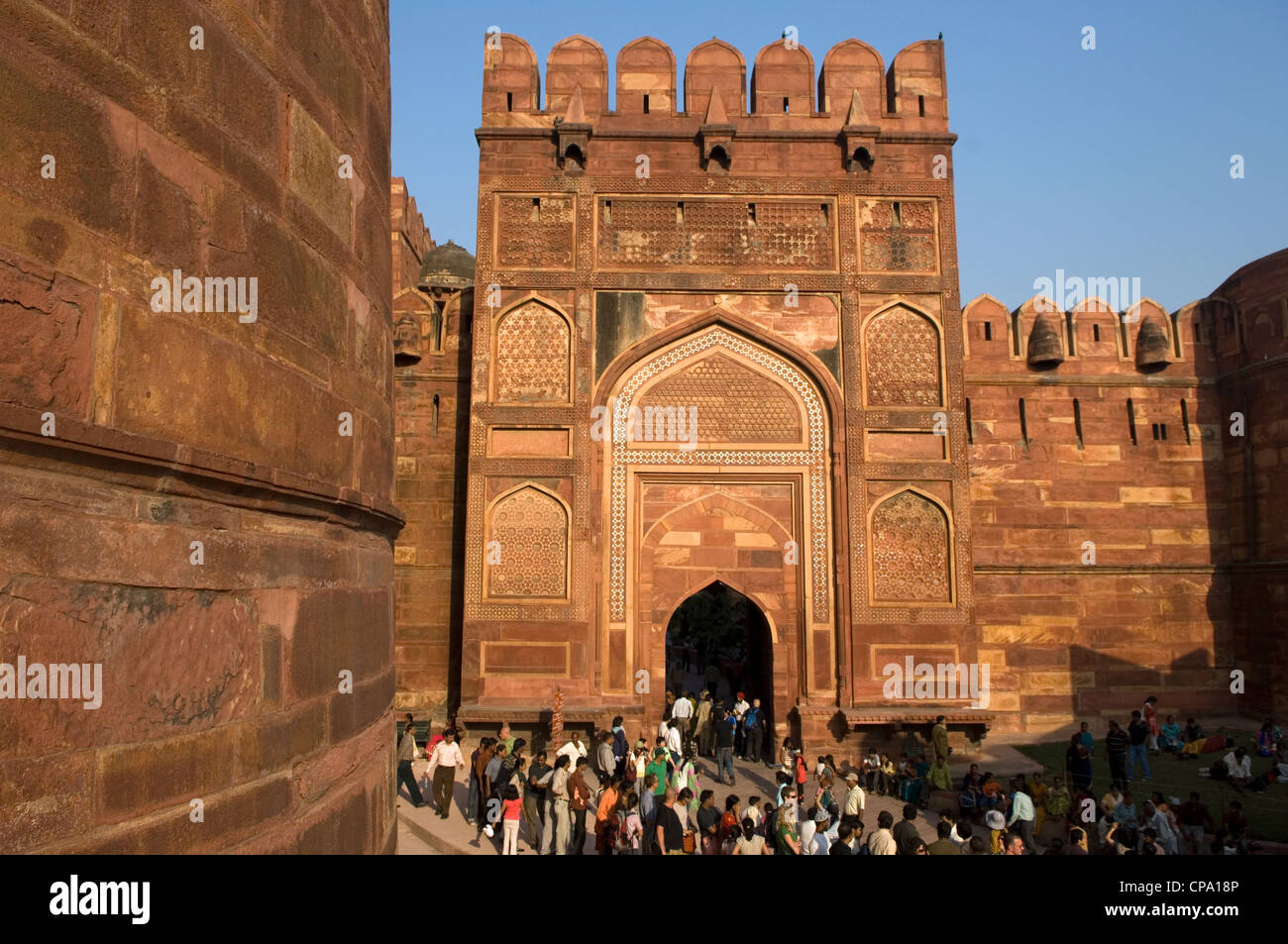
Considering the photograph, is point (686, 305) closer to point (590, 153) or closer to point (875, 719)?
point (590, 153)

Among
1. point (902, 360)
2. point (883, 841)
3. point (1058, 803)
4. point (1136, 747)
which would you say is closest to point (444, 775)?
point (883, 841)

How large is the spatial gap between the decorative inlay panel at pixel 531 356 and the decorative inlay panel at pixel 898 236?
3.91m

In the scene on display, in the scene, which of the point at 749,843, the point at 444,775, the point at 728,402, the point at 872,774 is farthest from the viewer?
the point at 728,402

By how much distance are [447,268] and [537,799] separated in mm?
14998

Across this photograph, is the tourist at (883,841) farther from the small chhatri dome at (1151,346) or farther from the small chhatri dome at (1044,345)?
the small chhatri dome at (1151,346)

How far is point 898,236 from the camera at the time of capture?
37.2 feet

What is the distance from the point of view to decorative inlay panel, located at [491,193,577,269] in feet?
36.6

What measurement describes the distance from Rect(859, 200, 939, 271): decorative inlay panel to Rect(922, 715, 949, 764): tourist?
546 centimetres

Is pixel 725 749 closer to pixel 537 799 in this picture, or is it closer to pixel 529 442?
pixel 537 799

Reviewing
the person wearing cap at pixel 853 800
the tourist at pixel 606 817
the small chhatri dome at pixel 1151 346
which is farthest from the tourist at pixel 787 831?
the small chhatri dome at pixel 1151 346

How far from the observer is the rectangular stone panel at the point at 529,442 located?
10.8 m

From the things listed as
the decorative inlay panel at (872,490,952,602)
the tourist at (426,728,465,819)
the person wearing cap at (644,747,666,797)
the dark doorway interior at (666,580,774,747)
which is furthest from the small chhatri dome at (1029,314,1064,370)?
the tourist at (426,728,465,819)

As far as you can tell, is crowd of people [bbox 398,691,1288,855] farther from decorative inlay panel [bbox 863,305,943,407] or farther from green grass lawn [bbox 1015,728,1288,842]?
decorative inlay panel [bbox 863,305,943,407]

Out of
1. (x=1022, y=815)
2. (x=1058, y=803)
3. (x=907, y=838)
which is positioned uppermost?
(x=907, y=838)
